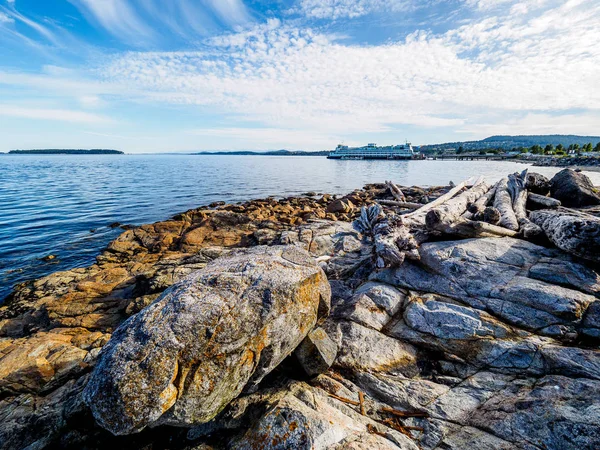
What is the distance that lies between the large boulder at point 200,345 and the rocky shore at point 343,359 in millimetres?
17

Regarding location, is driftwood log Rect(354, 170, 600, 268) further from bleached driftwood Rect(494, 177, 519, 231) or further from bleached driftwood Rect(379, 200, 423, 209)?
bleached driftwood Rect(379, 200, 423, 209)

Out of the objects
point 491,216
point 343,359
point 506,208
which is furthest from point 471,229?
point 343,359

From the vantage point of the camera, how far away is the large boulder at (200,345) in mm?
2922

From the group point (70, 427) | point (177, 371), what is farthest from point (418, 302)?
point (70, 427)

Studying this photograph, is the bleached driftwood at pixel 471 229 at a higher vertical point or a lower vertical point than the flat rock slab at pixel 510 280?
higher

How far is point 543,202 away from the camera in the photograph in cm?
1206

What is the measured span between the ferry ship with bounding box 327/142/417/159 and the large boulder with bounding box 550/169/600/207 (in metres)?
121

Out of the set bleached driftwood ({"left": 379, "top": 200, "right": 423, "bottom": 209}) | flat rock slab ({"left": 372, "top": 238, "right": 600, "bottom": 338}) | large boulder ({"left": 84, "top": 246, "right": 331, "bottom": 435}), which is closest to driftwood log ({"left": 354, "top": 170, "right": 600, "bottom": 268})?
flat rock slab ({"left": 372, "top": 238, "right": 600, "bottom": 338})

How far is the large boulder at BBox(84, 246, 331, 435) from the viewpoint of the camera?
292 cm

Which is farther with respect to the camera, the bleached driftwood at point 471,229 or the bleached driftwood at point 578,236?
the bleached driftwood at point 471,229

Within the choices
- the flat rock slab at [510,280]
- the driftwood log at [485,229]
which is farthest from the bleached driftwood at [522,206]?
the flat rock slab at [510,280]

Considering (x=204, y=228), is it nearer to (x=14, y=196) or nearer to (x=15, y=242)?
(x=15, y=242)

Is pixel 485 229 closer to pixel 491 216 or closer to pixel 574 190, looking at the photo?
pixel 491 216

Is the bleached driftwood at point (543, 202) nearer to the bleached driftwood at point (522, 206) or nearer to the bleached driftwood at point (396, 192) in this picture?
the bleached driftwood at point (522, 206)
